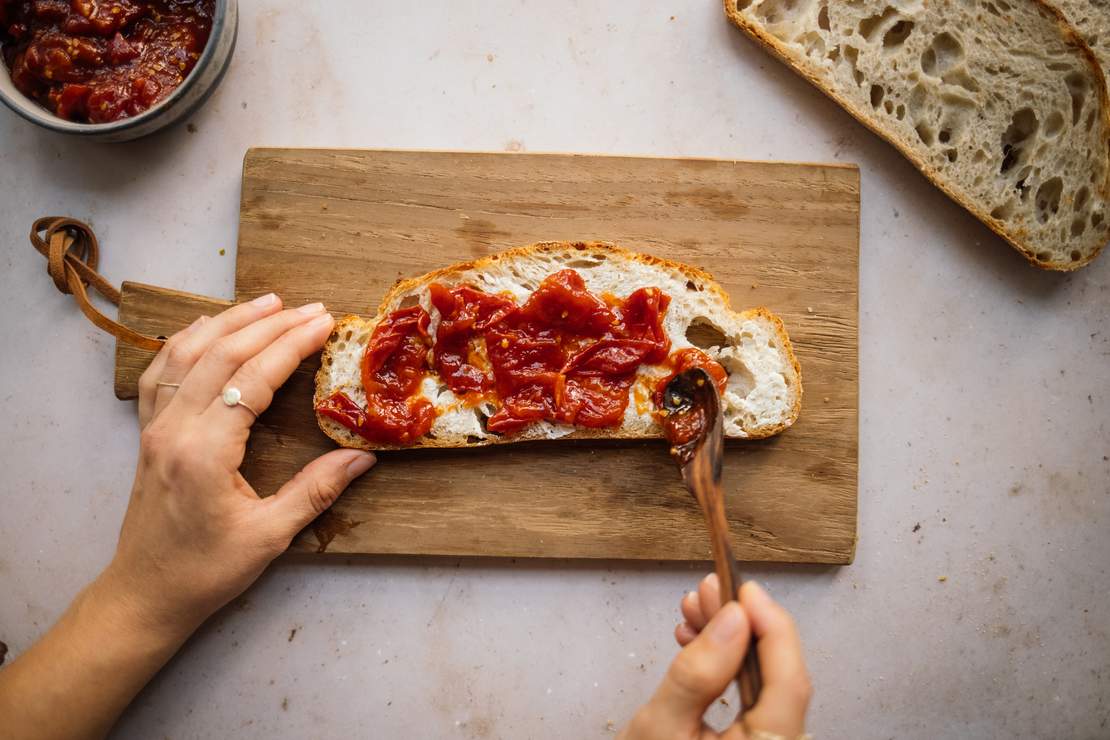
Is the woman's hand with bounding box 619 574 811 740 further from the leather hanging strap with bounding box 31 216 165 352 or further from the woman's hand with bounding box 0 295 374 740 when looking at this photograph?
the leather hanging strap with bounding box 31 216 165 352

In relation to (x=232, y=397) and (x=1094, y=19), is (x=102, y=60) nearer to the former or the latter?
(x=232, y=397)

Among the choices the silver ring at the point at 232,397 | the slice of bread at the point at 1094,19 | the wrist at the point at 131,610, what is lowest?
the wrist at the point at 131,610

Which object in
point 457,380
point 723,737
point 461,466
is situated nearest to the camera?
point 723,737

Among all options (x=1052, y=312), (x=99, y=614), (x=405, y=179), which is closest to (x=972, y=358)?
(x=1052, y=312)

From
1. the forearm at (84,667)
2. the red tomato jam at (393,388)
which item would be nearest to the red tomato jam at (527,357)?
the red tomato jam at (393,388)

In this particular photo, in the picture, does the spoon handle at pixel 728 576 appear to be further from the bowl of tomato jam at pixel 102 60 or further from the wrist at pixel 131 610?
the bowl of tomato jam at pixel 102 60

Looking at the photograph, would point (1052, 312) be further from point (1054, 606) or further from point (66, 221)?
point (66, 221)
